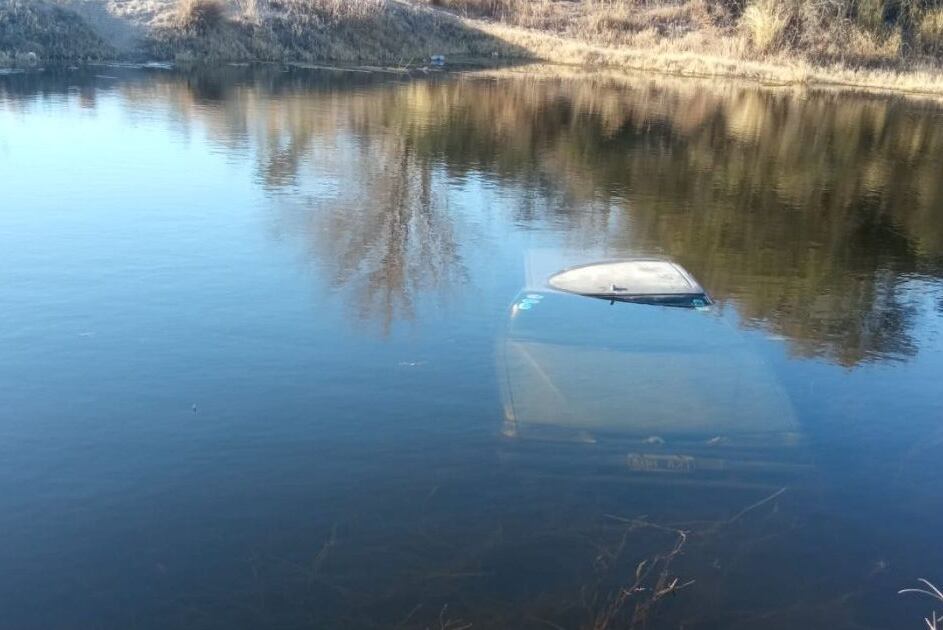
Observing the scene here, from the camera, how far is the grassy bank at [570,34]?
23766 millimetres

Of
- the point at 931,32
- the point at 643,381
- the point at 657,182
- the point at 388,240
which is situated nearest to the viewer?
the point at 643,381

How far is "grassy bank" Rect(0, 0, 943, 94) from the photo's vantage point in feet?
78.0

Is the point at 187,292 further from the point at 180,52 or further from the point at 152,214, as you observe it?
the point at 180,52

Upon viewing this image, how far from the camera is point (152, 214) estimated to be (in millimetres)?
9133

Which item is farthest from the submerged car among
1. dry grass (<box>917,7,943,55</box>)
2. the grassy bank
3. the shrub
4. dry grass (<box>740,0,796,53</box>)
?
dry grass (<box>917,7,943,55</box>)

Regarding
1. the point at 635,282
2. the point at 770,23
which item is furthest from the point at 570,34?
the point at 635,282

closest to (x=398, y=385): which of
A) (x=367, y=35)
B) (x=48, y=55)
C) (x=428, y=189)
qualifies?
(x=428, y=189)

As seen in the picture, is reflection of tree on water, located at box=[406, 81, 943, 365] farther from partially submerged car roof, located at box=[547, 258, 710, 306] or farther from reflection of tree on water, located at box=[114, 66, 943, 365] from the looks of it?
partially submerged car roof, located at box=[547, 258, 710, 306]

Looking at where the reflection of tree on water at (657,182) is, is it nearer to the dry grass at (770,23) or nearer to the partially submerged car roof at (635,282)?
the partially submerged car roof at (635,282)

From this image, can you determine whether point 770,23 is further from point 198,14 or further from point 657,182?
point 657,182

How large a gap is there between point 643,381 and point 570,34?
27.7 m

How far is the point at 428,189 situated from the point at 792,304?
4896mm

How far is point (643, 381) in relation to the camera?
583 cm

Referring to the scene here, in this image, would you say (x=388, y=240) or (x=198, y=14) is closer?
(x=388, y=240)
